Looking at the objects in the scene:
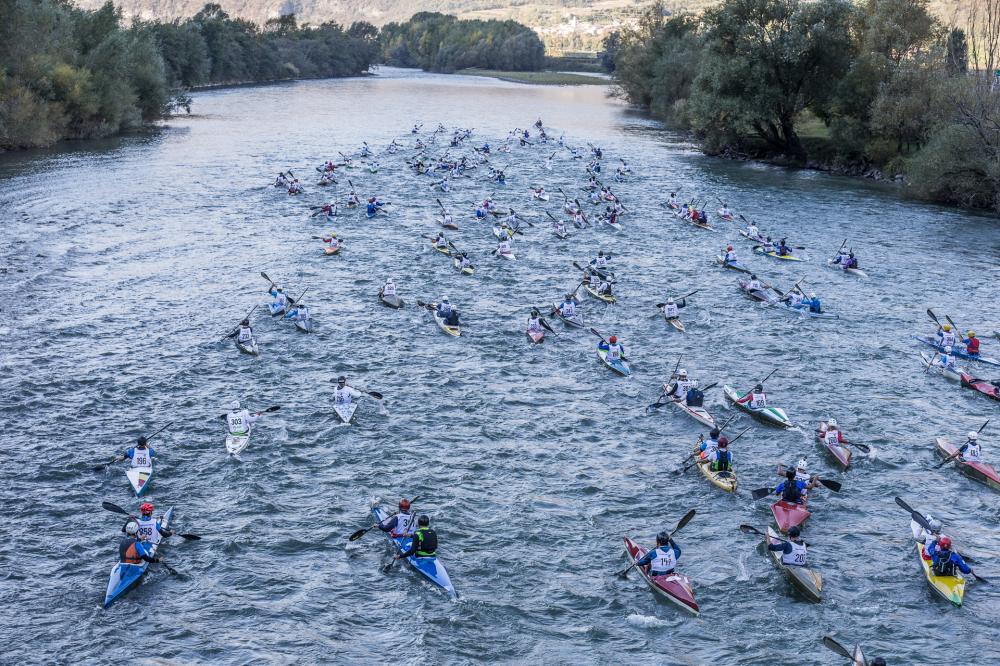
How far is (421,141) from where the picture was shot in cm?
11331

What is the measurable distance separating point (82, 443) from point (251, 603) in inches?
508

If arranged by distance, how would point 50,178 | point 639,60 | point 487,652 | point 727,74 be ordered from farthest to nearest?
point 639,60
point 727,74
point 50,178
point 487,652

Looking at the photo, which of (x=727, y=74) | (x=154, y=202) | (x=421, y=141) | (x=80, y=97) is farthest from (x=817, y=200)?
(x=80, y=97)

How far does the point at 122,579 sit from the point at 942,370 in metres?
37.2

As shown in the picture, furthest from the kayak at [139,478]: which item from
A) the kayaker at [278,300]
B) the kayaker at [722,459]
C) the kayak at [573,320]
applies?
the kayak at [573,320]

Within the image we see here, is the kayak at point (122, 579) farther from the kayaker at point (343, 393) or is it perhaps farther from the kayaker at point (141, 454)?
the kayaker at point (343, 393)

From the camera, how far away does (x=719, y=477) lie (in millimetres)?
33031

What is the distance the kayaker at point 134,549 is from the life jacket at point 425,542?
777 centimetres

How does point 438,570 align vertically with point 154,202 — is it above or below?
below

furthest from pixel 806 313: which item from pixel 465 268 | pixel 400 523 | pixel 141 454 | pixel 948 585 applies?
pixel 141 454

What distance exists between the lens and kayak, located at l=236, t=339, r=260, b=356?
44438 millimetres

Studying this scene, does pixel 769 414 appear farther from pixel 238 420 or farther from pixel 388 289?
pixel 388 289

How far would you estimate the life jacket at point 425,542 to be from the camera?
2762cm

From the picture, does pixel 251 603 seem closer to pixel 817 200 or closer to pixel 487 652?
pixel 487 652
